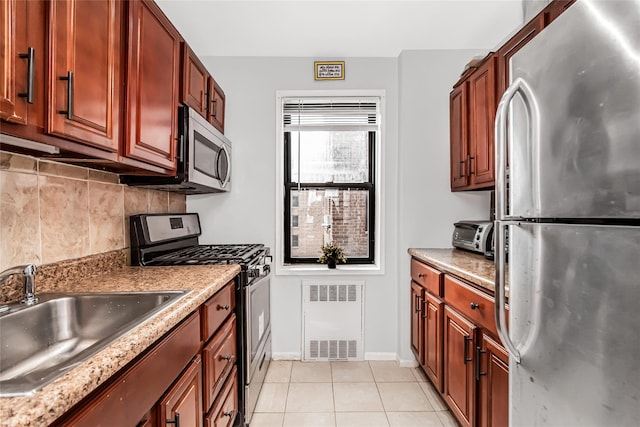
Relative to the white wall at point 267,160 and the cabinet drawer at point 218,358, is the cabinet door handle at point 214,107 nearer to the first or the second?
the white wall at point 267,160

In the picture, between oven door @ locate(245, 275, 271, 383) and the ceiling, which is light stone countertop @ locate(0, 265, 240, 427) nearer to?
oven door @ locate(245, 275, 271, 383)

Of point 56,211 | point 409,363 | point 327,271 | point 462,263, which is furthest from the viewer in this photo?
point 327,271

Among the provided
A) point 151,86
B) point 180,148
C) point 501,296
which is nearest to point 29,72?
point 151,86

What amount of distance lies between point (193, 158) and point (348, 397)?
1820mm

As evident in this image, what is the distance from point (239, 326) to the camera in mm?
1896

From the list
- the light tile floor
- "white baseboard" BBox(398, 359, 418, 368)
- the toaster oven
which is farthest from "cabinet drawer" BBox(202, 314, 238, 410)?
the toaster oven

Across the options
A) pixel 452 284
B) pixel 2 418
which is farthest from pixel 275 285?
pixel 2 418

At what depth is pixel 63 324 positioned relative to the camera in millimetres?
1174

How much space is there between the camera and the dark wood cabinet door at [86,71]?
97cm

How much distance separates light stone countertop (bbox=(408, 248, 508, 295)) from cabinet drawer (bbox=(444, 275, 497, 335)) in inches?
2.0

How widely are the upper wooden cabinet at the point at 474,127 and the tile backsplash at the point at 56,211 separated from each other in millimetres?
2211

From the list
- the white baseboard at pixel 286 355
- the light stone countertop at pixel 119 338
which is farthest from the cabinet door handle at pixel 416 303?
the light stone countertop at pixel 119 338

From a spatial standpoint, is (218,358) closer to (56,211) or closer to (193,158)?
(56,211)

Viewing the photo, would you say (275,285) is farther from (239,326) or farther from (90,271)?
(90,271)
